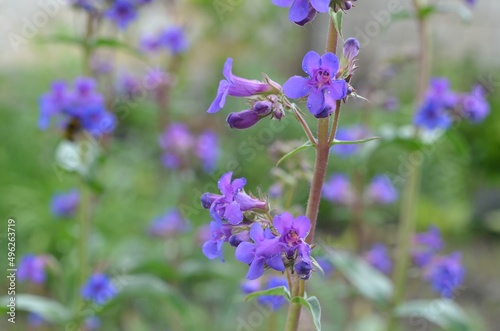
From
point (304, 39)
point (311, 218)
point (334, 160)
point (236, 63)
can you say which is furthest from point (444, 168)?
point (311, 218)

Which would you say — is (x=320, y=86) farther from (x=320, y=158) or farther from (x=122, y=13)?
(x=122, y=13)

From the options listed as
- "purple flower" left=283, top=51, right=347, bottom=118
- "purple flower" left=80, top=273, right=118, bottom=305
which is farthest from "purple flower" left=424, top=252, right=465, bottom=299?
"purple flower" left=283, top=51, right=347, bottom=118

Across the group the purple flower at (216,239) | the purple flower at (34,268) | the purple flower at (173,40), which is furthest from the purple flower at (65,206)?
the purple flower at (216,239)

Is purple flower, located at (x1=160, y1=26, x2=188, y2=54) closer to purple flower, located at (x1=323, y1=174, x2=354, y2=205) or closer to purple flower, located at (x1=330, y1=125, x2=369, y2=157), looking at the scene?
purple flower, located at (x1=330, y1=125, x2=369, y2=157)

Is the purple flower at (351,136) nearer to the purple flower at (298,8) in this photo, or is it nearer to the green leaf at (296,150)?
the green leaf at (296,150)

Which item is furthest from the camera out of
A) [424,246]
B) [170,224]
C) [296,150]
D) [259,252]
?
[170,224]

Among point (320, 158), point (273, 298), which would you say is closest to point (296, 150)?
point (320, 158)

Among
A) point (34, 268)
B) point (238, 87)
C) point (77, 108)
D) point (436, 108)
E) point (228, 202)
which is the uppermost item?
point (436, 108)
